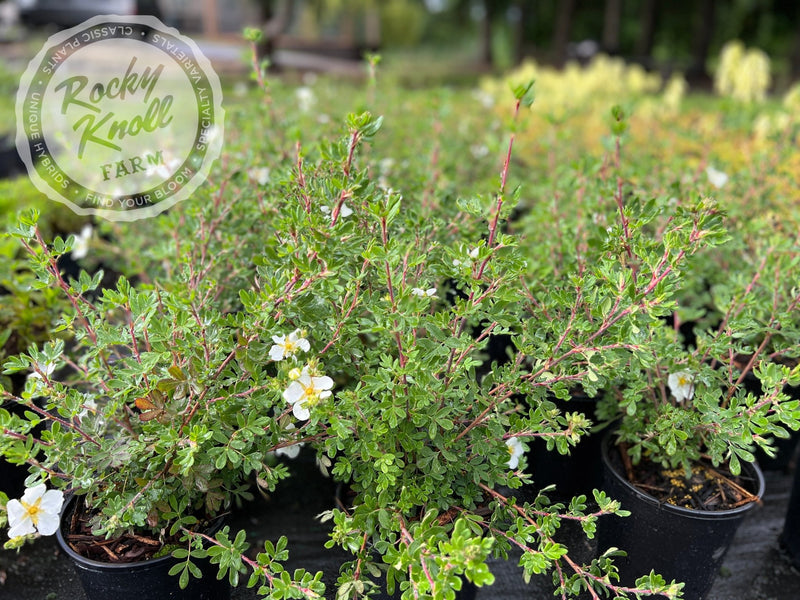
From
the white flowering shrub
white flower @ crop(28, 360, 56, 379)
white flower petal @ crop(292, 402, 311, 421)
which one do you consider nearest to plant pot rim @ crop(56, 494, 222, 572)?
white flower @ crop(28, 360, 56, 379)

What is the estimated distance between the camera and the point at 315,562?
6.05 feet

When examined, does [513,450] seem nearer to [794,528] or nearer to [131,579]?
[131,579]

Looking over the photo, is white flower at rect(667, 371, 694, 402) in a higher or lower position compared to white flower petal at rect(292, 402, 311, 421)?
lower

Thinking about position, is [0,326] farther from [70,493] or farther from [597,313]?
[597,313]

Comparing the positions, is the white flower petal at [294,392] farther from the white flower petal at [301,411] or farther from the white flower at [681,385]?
the white flower at [681,385]

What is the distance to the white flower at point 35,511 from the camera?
4.03 feet

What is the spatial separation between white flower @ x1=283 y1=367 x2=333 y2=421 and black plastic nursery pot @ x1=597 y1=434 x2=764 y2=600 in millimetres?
Answer: 864

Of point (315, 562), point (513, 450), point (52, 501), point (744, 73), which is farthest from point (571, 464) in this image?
point (744, 73)

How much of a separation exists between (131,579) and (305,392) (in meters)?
0.59

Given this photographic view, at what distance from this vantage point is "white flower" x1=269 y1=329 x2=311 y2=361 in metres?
1.27

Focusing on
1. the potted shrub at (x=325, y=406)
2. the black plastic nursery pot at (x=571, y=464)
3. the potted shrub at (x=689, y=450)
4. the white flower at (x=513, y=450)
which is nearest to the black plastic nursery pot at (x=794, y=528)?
the potted shrub at (x=689, y=450)

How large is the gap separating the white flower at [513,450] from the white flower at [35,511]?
0.96 metres

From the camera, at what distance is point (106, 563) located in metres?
1.34

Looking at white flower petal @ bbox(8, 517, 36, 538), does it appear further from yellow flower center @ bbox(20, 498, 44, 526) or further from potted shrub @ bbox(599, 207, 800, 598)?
potted shrub @ bbox(599, 207, 800, 598)
